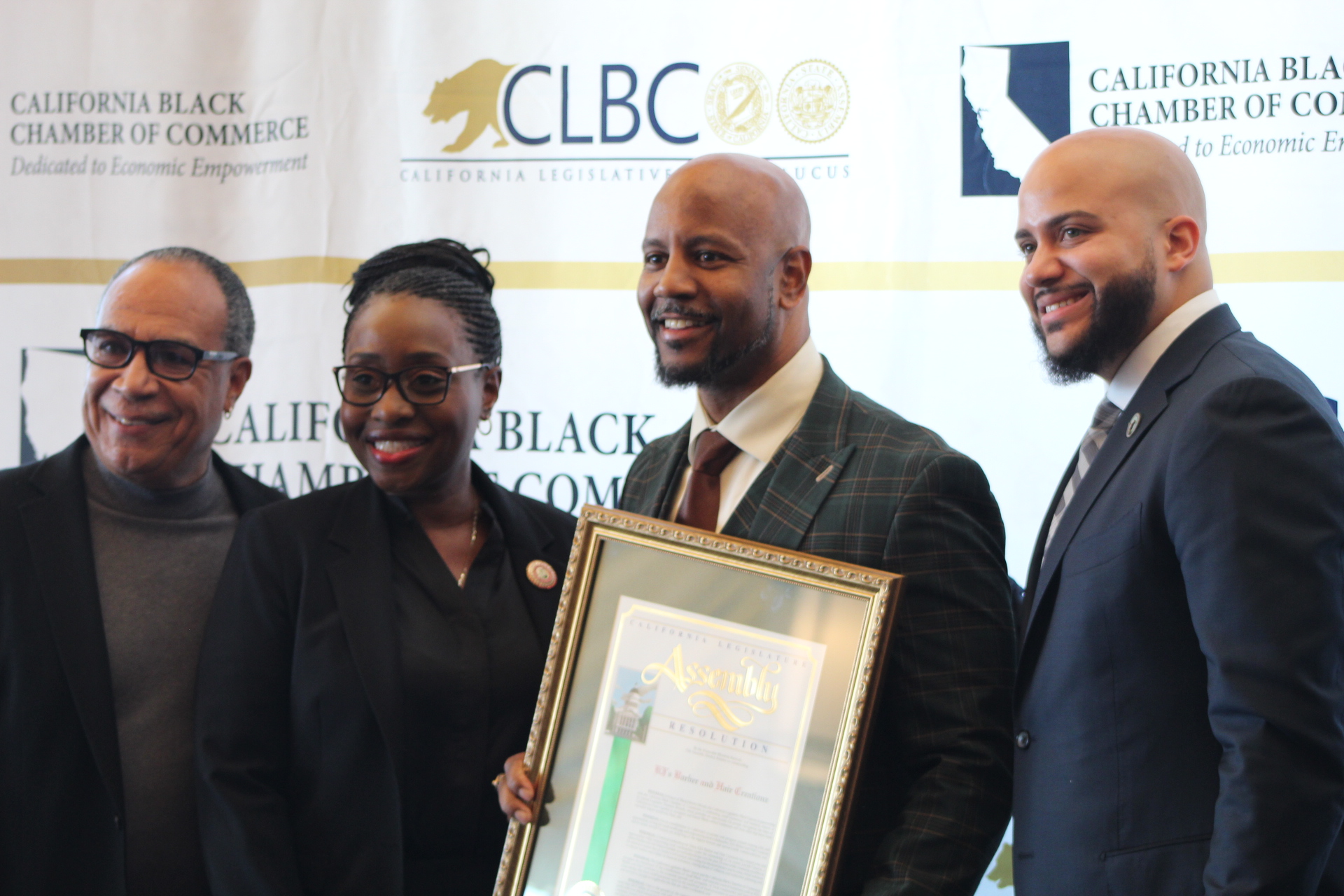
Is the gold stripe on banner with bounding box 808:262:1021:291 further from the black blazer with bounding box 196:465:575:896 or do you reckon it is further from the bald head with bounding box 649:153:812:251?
the black blazer with bounding box 196:465:575:896

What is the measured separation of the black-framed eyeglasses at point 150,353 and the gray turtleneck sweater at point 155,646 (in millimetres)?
239

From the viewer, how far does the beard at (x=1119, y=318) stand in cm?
183

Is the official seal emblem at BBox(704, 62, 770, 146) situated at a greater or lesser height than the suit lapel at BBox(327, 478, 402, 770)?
greater

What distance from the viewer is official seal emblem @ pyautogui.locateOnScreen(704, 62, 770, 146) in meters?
3.29

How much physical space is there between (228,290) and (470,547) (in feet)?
2.58

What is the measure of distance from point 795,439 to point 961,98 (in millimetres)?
1688

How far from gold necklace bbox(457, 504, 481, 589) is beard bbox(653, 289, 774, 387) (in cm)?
56

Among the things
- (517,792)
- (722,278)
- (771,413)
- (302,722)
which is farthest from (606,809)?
(722,278)

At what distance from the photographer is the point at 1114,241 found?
184 centimetres

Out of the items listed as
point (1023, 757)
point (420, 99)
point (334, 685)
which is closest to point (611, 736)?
point (334, 685)

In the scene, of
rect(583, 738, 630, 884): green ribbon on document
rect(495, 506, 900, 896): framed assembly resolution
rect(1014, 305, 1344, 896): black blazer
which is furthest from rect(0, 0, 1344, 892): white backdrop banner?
rect(583, 738, 630, 884): green ribbon on document

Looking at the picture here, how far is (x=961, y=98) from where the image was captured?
10.4 feet

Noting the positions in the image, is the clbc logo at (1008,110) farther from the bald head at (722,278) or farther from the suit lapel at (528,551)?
the suit lapel at (528,551)

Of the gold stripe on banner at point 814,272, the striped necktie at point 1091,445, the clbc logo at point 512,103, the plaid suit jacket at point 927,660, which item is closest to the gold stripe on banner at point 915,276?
the gold stripe on banner at point 814,272
